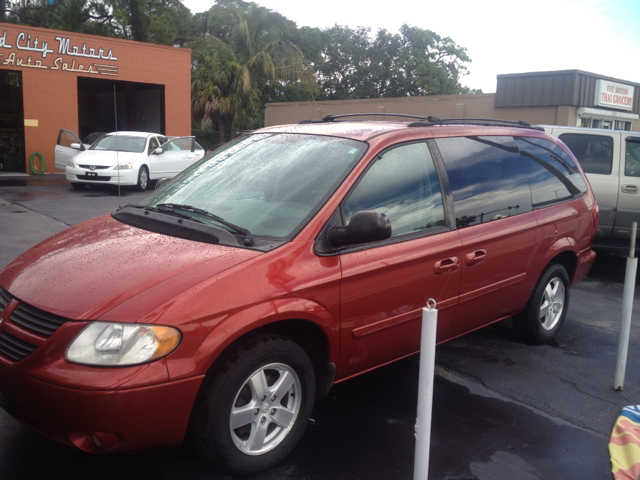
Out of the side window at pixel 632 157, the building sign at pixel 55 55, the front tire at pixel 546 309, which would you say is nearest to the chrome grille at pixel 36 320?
the front tire at pixel 546 309

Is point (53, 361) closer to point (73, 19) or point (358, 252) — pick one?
Answer: point (358, 252)

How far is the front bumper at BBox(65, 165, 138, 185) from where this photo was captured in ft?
49.1

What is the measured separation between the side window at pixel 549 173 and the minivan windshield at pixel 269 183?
184 centimetres

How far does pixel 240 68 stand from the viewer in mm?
29391

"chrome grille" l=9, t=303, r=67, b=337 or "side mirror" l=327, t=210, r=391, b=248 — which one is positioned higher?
"side mirror" l=327, t=210, r=391, b=248

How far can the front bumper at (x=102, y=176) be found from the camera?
49.1ft

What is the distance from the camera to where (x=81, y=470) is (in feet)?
9.82

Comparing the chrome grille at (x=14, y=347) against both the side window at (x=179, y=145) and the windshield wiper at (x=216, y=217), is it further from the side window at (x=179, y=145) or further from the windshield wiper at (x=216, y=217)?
the side window at (x=179, y=145)

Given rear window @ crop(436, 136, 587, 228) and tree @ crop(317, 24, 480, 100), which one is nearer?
rear window @ crop(436, 136, 587, 228)

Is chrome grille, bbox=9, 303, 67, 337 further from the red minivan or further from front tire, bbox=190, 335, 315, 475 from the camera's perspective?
front tire, bbox=190, 335, 315, 475

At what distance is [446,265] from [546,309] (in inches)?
67.2

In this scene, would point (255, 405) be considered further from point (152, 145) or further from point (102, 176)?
point (152, 145)

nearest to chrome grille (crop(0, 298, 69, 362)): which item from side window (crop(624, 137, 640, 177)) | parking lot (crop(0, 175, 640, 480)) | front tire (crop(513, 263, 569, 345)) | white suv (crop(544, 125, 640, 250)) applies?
parking lot (crop(0, 175, 640, 480))

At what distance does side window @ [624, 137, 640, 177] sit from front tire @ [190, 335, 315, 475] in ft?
21.2
